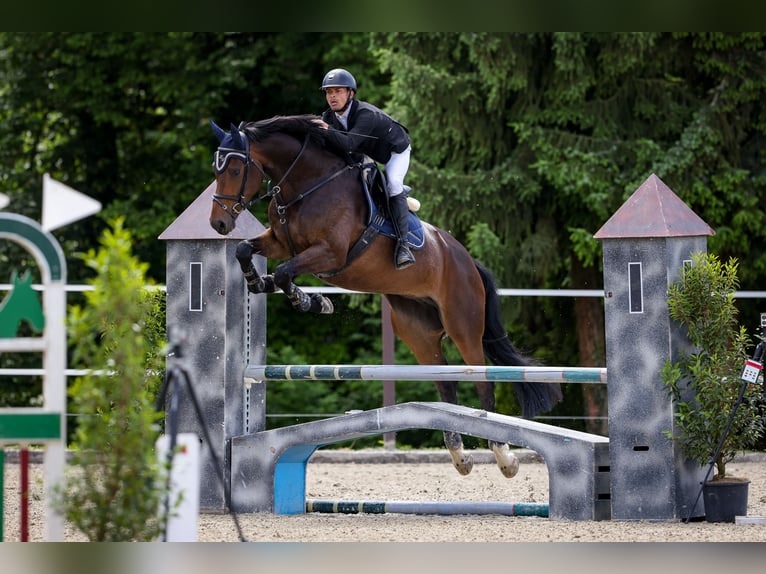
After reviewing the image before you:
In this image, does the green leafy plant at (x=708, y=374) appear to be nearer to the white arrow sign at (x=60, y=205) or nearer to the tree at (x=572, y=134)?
the white arrow sign at (x=60, y=205)

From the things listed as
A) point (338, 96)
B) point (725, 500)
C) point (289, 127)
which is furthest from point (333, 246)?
point (725, 500)

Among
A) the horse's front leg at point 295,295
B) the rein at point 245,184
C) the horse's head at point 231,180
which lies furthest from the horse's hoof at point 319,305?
the horse's head at point 231,180

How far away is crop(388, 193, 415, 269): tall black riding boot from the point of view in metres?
5.29

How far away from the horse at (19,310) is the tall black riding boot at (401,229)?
2228 mm

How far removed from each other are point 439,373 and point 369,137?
1212 mm

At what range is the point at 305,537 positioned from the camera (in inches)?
170

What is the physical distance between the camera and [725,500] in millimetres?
4664

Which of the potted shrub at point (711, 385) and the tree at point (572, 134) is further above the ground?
the tree at point (572, 134)

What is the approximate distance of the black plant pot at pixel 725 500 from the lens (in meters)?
4.66

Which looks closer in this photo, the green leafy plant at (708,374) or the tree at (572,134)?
the green leafy plant at (708,374)

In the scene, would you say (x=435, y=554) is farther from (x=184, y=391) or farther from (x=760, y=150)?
(x=760, y=150)

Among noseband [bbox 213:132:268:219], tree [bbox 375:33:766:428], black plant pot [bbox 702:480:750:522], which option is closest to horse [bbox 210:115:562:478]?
noseband [bbox 213:132:268:219]
